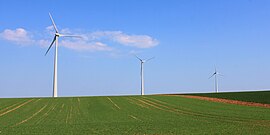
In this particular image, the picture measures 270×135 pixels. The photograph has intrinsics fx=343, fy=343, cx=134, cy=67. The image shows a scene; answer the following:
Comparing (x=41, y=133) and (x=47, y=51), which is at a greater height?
(x=47, y=51)

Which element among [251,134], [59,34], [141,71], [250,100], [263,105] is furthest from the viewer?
[141,71]

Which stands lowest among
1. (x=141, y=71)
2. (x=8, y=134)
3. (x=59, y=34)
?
(x=8, y=134)

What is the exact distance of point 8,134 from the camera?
2453cm

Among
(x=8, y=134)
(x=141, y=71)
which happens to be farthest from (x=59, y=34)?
(x=8, y=134)

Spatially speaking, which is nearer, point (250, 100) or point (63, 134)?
point (63, 134)

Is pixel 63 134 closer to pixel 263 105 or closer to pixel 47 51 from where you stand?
pixel 263 105

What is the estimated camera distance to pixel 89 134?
2370 centimetres

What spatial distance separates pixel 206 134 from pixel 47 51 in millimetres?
61918

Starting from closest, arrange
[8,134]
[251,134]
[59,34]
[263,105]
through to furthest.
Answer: [251,134]
[8,134]
[263,105]
[59,34]

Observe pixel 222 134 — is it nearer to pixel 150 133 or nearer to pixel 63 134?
pixel 150 133

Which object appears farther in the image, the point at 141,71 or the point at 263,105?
the point at 141,71

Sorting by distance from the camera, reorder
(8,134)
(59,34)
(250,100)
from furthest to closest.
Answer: (59,34) < (250,100) < (8,134)

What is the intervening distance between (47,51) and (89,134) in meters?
58.7

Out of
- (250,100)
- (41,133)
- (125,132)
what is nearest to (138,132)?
(125,132)
